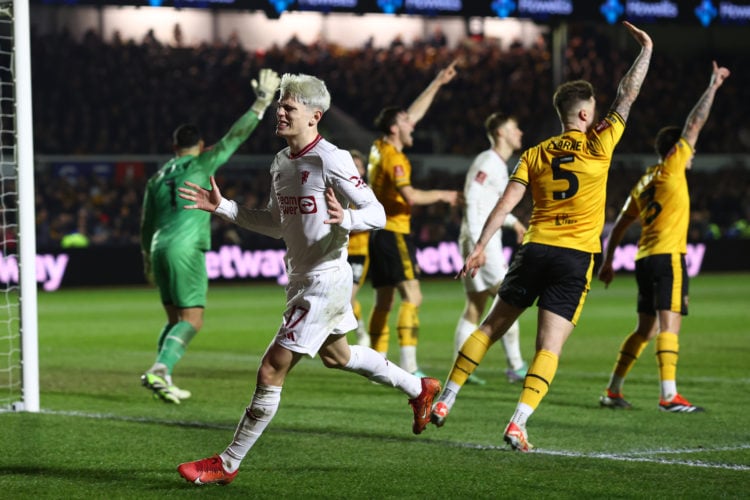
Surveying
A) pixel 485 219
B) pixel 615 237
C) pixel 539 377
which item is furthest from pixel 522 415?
pixel 485 219

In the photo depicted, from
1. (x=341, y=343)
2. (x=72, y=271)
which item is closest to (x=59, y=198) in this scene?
(x=72, y=271)

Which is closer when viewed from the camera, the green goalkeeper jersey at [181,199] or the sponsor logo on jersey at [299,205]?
the sponsor logo on jersey at [299,205]

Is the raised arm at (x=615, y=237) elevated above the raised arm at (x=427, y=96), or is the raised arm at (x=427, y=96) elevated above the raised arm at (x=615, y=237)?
the raised arm at (x=427, y=96)

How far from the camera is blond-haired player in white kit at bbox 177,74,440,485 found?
583cm

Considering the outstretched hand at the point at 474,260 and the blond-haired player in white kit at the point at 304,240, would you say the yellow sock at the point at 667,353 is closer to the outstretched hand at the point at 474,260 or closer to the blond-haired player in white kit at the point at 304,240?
the outstretched hand at the point at 474,260

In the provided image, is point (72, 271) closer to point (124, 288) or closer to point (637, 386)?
point (124, 288)

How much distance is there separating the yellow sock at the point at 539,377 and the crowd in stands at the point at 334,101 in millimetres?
19218

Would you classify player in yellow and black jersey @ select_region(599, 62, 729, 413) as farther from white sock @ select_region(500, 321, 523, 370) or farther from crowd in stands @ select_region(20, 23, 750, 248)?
crowd in stands @ select_region(20, 23, 750, 248)

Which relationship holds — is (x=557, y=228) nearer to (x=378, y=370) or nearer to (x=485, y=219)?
(x=378, y=370)

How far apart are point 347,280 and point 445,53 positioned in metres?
31.9

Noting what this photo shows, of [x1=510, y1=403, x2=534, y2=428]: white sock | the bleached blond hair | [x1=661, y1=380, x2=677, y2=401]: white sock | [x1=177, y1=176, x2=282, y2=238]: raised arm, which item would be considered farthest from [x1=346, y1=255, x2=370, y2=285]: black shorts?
the bleached blond hair

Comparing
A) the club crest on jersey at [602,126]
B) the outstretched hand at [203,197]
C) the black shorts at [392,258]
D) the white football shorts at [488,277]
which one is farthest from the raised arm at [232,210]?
the white football shorts at [488,277]

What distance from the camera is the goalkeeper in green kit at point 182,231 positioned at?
9.23 m

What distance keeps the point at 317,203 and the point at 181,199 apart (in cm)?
360
